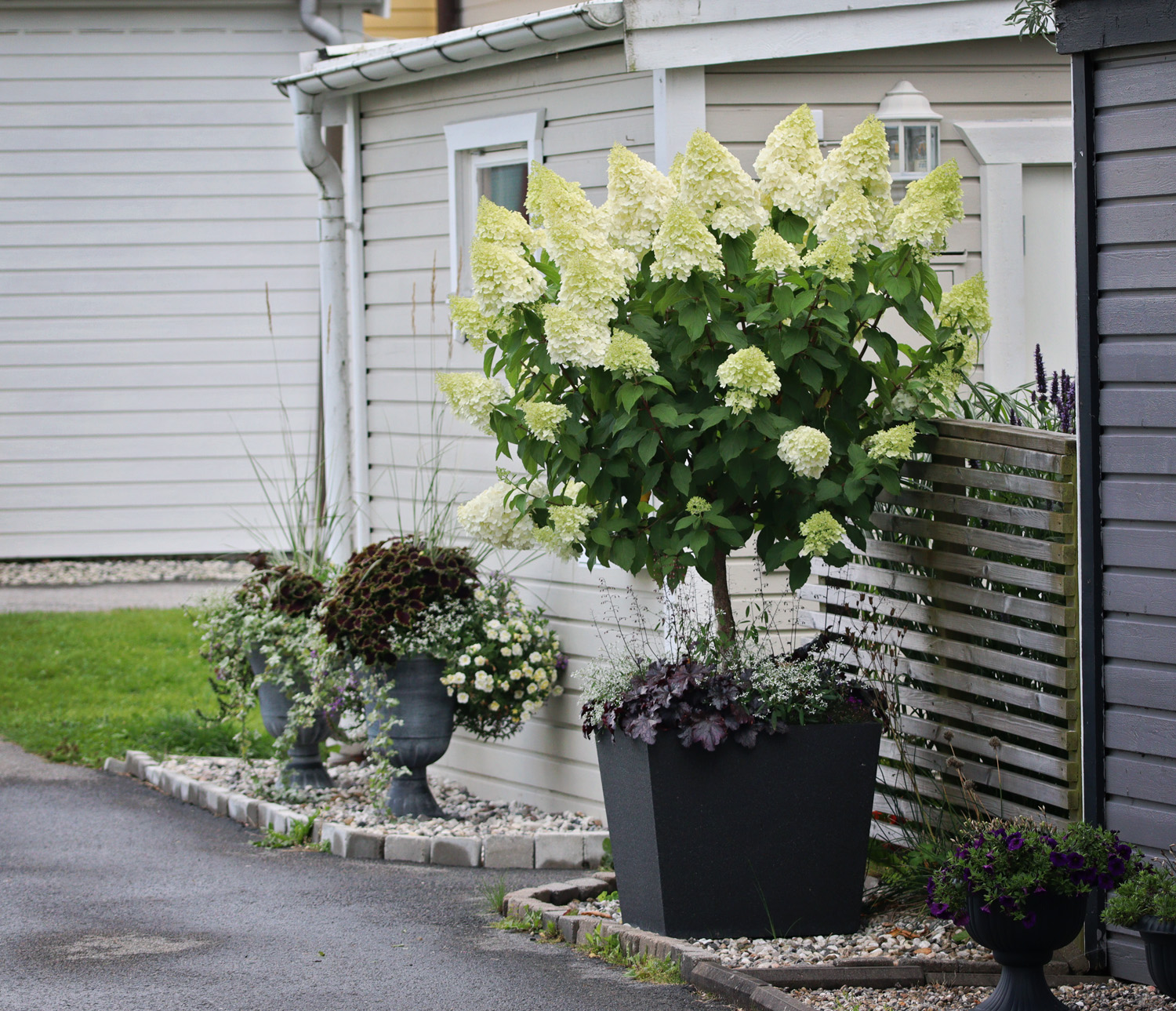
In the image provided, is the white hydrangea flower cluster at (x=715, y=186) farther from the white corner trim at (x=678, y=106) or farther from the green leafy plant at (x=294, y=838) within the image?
the green leafy plant at (x=294, y=838)

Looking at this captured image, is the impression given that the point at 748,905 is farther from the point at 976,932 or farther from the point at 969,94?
the point at 969,94

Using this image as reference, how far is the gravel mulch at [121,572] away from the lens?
43.6ft

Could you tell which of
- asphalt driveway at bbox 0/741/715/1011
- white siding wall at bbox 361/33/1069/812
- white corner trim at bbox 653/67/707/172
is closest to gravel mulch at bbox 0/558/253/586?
white siding wall at bbox 361/33/1069/812

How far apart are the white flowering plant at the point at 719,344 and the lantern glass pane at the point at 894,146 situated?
1559 mm

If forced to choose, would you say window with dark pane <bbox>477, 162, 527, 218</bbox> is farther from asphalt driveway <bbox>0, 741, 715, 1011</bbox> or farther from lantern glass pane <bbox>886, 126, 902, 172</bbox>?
asphalt driveway <bbox>0, 741, 715, 1011</bbox>

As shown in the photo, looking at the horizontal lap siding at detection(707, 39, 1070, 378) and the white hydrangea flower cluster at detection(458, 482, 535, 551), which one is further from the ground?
the horizontal lap siding at detection(707, 39, 1070, 378)

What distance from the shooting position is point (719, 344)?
4.85 metres

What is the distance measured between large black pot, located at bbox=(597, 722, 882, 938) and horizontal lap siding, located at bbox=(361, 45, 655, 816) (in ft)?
5.83

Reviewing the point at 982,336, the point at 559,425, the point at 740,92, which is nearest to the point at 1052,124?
the point at 982,336

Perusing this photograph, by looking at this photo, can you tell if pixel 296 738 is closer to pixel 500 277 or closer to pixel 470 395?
pixel 470 395

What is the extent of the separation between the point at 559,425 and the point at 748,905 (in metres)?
1.61

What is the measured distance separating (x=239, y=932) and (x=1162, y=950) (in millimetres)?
3071

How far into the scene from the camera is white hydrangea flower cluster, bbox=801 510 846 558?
469cm

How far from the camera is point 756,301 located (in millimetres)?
4848
